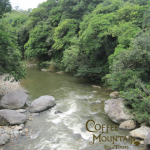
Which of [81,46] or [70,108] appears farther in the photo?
[81,46]

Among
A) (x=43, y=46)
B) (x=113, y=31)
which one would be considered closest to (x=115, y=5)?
(x=113, y=31)

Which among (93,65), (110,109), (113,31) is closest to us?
(110,109)

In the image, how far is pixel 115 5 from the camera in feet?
72.9

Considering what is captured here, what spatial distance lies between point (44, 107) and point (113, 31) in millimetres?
10501

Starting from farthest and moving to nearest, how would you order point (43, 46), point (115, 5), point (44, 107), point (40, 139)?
point (43, 46) → point (115, 5) → point (44, 107) → point (40, 139)

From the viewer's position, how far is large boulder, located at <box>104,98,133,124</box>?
9.14m

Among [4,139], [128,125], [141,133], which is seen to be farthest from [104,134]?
[4,139]

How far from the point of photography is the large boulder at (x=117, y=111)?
360 inches

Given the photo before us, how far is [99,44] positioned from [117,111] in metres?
9.59

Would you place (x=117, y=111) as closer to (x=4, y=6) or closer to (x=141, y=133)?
(x=141, y=133)

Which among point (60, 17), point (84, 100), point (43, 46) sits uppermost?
point (60, 17)

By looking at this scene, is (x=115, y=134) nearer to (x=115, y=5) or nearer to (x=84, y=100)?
(x=84, y=100)

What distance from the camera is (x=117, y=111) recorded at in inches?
377

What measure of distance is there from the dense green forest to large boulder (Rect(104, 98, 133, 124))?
0.46m
